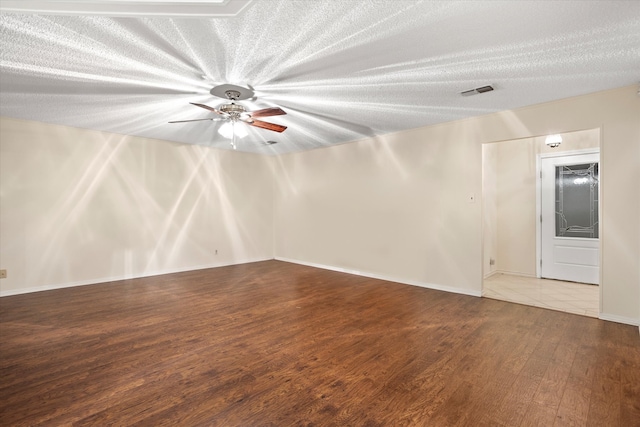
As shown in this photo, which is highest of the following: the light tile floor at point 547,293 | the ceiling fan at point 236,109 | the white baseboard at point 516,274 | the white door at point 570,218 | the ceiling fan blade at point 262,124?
the ceiling fan at point 236,109

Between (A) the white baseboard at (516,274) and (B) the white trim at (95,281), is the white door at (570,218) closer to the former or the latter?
(A) the white baseboard at (516,274)

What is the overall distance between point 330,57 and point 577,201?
4.72m

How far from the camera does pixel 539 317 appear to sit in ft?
11.0

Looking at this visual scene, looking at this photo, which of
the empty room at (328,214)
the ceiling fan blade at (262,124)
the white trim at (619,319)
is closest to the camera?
the empty room at (328,214)

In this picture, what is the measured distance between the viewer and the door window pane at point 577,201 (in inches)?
181

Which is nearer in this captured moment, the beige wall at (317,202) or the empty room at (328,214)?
the empty room at (328,214)

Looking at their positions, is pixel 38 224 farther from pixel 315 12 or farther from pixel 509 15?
pixel 509 15

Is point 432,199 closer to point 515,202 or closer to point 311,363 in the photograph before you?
point 515,202

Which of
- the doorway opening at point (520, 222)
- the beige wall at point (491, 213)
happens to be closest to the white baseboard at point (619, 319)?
the doorway opening at point (520, 222)

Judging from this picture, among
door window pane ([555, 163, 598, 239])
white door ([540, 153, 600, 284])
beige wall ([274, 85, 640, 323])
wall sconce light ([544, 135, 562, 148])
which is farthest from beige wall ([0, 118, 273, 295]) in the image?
door window pane ([555, 163, 598, 239])

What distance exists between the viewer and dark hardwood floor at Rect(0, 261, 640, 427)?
180 centimetres

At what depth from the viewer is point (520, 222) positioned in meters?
5.42

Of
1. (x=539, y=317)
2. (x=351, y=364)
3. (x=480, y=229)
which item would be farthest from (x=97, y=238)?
(x=539, y=317)

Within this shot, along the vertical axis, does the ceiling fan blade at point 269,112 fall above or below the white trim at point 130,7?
below
